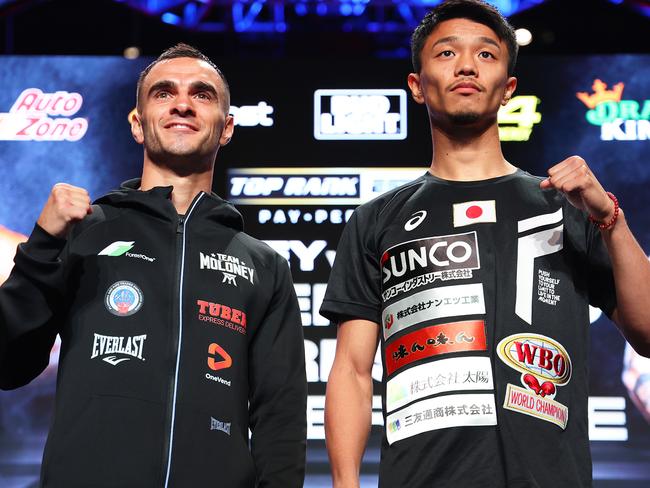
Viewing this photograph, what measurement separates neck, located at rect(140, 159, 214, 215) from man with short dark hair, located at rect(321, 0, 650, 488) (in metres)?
0.39

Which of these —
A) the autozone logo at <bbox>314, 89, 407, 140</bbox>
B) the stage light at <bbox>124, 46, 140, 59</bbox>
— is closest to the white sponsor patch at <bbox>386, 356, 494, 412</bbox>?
the autozone logo at <bbox>314, 89, 407, 140</bbox>

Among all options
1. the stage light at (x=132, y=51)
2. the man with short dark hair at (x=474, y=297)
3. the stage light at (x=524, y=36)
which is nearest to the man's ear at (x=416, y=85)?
the man with short dark hair at (x=474, y=297)

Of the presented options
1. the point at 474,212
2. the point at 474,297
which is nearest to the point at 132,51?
the point at 474,212

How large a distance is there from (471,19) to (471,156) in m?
0.28

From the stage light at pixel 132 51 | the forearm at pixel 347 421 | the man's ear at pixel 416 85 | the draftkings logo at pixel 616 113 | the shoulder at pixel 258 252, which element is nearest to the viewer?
the forearm at pixel 347 421

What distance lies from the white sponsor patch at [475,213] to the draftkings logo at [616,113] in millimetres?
2246

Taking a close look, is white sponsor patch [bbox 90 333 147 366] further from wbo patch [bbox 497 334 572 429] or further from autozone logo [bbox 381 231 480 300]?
wbo patch [bbox 497 334 572 429]

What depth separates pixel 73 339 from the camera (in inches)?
71.1

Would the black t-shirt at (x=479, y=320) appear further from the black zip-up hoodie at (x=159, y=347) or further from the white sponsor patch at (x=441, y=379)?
the black zip-up hoodie at (x=159, y=347)

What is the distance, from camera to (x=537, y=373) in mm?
1622

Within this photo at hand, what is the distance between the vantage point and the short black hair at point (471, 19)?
6.19 ft

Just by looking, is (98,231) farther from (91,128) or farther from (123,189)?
(91,128)

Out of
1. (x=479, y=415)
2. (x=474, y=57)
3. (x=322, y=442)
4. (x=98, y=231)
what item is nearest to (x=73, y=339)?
(x=98, y=231)

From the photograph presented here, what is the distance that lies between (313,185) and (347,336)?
2.01 meters
